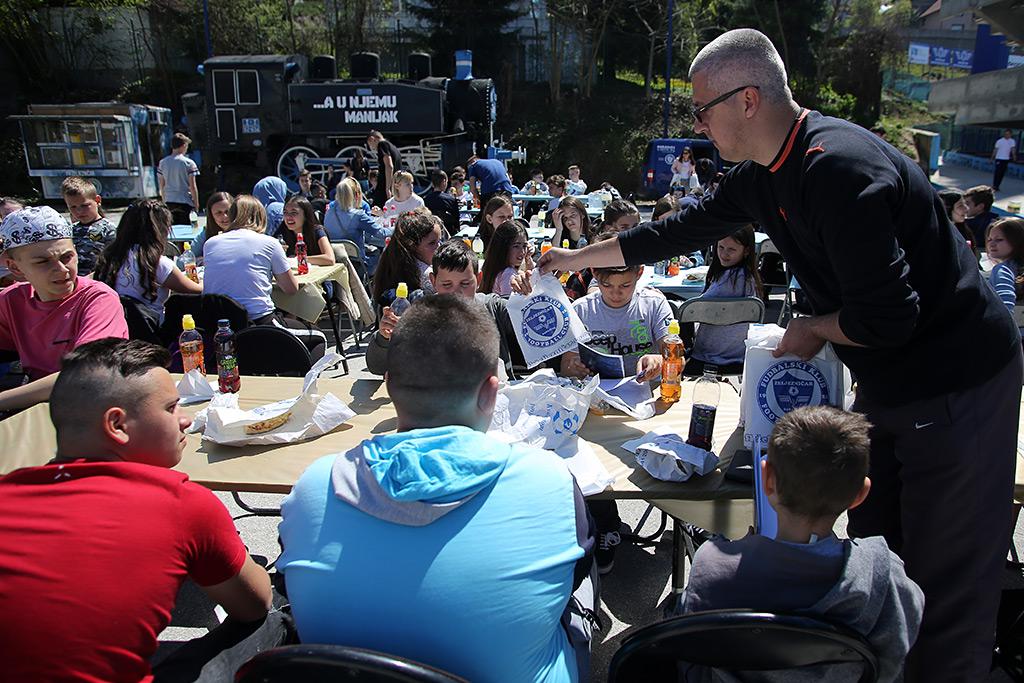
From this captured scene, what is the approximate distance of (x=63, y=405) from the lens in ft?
5.29

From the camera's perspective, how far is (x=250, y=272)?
15.1 ft

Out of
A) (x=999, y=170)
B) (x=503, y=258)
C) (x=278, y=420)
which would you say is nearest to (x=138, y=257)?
(x=503, y=258)

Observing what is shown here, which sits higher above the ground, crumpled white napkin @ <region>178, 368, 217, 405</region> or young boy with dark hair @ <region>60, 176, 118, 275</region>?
young boy with dark hair @ <region>60, 176, 118, 275</region>

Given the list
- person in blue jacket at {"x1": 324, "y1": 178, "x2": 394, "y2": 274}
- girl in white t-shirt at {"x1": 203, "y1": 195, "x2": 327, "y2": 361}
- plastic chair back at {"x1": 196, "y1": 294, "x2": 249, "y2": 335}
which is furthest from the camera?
person in blue jacket at {"x1": 324, "y1": 178, "x2": 394, "y2": 274}

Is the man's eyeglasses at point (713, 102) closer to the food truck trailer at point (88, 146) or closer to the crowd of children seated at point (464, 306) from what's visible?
the crowd of children seated at point (464, 306)

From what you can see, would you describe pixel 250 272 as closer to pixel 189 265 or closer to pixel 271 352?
pixel 271 352

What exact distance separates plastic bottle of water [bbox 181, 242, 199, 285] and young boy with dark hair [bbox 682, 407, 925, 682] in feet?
15.4

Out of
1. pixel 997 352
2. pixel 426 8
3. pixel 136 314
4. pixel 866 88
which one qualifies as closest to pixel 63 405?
pixel 997 352

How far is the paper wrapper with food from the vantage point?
251 cm

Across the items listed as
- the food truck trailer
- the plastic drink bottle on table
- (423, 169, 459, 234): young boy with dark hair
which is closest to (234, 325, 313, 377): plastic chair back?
the plastic drink bottle on table

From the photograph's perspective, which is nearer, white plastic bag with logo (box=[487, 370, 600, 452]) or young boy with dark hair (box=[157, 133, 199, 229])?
white plastic bag with logo (box=[487, 370, 600, 452])

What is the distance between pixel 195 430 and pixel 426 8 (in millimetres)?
29487

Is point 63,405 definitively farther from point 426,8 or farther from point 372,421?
point 426,8

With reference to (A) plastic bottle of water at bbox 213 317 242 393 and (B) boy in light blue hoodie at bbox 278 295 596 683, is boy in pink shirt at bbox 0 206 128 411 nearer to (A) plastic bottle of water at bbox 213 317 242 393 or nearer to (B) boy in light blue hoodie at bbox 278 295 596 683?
(A) plastic bottle of water at bbox 213 317 242 393
